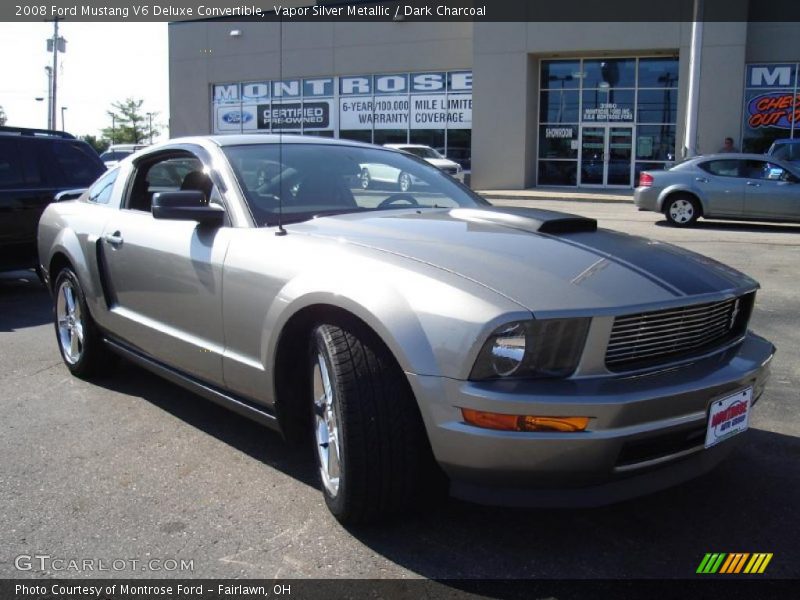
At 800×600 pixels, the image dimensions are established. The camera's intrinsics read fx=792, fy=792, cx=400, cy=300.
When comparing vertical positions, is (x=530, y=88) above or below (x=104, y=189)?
above

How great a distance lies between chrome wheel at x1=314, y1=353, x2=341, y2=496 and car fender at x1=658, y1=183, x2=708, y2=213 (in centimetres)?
1321

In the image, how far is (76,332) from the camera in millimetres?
5156

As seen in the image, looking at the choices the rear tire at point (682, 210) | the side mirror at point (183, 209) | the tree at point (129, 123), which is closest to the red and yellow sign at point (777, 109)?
the rear tire at point (682, 210)

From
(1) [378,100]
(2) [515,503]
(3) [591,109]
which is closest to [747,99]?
(3) [591,109]

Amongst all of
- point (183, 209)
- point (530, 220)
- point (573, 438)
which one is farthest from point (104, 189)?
point (573, 438)

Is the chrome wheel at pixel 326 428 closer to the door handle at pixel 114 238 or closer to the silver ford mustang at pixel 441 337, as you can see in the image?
the silver ford mustang at pixel 441 337

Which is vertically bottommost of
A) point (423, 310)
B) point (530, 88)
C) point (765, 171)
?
point (423, 310)

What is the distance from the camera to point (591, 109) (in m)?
26.9

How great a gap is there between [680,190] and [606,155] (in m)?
12.2

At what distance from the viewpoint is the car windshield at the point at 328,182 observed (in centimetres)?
386

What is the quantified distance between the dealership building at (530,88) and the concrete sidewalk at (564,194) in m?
1.00

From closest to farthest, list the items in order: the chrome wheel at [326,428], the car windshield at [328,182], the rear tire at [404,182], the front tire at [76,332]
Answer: the chrome wheel at [326,428] → the car windshield at [328,182] → the rear tire at [404,182] → the front tire at [76,332]

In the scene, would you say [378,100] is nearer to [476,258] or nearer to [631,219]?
[631,219]

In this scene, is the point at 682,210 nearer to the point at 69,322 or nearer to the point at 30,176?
the point at 30,176
